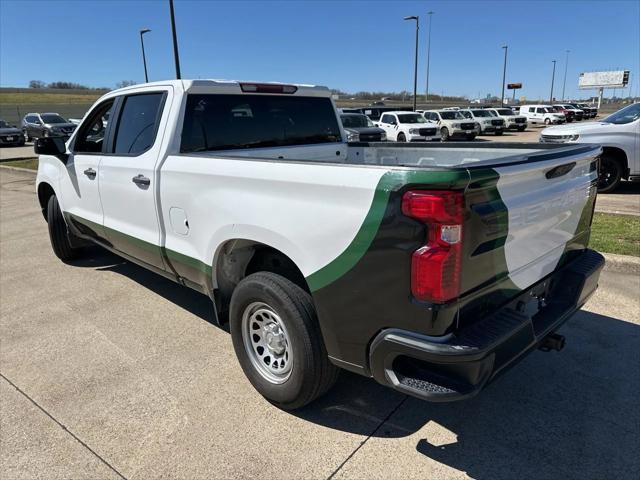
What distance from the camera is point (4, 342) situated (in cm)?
396

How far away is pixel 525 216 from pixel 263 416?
74.3 inches

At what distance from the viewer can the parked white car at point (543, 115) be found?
124 ft

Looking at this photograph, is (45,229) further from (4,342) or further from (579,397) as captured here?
(579,397)

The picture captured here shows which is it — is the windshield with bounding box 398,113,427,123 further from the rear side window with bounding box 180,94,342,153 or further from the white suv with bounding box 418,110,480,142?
the rear side window with bounding box 180,94,342,153

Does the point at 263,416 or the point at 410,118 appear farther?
the point at 410,118

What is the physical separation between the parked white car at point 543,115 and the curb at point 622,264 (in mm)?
36854

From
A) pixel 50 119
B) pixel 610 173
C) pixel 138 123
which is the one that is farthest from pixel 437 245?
pixel 50 119

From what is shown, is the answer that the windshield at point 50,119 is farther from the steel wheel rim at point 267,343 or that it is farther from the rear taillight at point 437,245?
the rear taillight at point 437,245

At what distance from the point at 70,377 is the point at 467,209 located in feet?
9.72

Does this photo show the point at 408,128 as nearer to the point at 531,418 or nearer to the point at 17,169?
the point at 17,169

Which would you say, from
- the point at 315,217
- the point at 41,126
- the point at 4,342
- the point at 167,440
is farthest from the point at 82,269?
the point at 41,126

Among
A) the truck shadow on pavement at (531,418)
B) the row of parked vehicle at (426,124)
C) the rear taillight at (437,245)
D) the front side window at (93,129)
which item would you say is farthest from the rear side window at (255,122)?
the row of parked vehicle at (426,124)

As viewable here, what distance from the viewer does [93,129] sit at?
500cm

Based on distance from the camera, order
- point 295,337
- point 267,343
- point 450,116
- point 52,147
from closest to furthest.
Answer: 1. point 295,337
2. point 267,343
3. point 52,147
4. point 450,116
